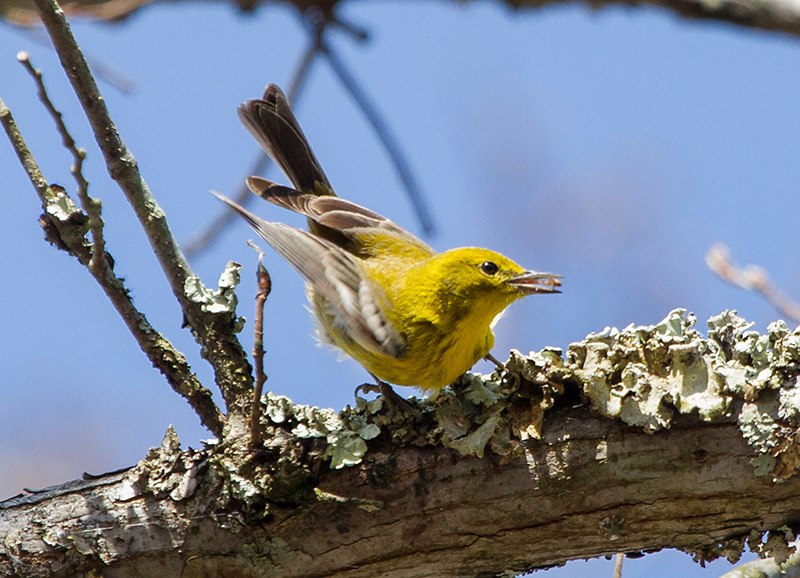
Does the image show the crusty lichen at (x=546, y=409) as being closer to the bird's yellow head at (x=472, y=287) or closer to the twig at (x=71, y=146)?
the bird's yellow head at (x=472, y=287)

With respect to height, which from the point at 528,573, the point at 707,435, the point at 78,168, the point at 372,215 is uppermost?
the point at 372,215

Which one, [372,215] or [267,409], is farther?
[372,215]

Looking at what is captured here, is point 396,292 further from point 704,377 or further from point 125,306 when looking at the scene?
point 704,377

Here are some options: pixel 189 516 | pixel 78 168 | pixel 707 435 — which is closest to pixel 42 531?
pixel 189 516

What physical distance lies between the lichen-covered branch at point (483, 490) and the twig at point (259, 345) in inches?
Result: 6.7

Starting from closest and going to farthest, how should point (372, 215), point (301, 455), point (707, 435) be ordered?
point (707, 435) < point (301, 455) < point (372, 215)

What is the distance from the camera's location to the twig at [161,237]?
2516mm

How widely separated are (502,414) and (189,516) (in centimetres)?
124

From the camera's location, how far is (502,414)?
10.0ft

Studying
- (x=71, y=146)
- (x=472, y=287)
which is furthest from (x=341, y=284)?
(x=71, y=146)

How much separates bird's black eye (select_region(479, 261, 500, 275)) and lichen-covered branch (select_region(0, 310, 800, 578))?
110 cm

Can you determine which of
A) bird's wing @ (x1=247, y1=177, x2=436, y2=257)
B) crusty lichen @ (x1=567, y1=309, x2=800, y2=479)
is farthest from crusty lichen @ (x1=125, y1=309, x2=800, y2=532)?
bird's wing @ (x1=247, y1=177, x2=436, y2=257)

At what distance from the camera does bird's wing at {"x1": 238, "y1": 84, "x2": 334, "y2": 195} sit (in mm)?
4934

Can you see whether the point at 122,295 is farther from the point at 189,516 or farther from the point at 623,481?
the point at 623,481
